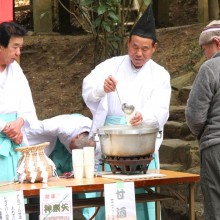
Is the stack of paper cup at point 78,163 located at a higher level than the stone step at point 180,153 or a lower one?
higher

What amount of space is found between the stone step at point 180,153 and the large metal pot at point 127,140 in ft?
11.4

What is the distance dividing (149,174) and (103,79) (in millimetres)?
966

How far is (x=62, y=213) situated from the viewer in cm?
468

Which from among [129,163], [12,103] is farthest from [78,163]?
[12,103]

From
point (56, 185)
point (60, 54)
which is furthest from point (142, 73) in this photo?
point (60, 54)

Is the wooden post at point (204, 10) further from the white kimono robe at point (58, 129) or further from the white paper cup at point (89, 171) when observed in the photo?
the white paper cup at point (89, 171)

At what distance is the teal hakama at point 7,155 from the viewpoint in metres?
5.60

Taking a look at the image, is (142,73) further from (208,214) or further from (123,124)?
(208,214)

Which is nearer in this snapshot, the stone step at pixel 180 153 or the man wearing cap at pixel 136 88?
the man wearing cap at pixel 136 88

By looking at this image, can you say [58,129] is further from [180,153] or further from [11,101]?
[180,153]

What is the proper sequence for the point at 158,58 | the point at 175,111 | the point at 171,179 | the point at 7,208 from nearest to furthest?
the point at 7,208 → the point at 171,179 → the point at 175,111 → the point at 158,58

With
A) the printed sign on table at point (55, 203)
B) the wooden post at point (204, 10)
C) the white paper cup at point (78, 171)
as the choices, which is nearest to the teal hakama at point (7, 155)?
the white paper cup at point (78, 171)

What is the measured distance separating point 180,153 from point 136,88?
319 cm

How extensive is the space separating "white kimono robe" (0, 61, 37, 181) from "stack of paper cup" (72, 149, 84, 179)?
0.71 m
